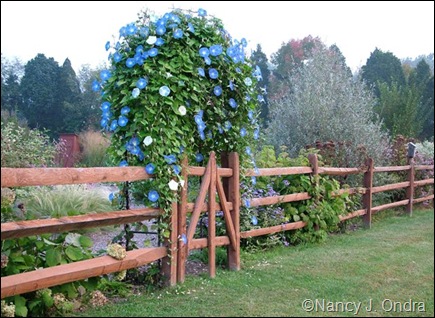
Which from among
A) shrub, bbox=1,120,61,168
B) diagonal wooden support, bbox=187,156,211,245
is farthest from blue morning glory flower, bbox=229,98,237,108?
shrub, bbox=1,120,61,168

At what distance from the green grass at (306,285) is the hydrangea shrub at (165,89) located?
96cm

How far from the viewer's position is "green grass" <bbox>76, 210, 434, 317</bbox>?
384 centimetres

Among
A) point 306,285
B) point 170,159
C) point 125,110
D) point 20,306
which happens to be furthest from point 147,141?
point 306,285

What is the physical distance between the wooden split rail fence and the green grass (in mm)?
299

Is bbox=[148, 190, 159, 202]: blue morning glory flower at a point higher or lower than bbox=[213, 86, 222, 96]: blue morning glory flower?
lower

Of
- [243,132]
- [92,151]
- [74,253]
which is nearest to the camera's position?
[74,253]

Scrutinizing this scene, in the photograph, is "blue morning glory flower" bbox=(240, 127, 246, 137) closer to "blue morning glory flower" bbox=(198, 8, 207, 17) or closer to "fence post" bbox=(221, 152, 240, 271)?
"fence post" bbox=(221, 152, 240, 271)

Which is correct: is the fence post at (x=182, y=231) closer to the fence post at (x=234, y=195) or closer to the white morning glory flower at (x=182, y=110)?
the white morning glory flower at (x=182, y=110)

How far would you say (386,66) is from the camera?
30.4 meters

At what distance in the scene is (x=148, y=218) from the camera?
4.39 meters

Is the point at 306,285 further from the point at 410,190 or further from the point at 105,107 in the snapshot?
the point at 410,190

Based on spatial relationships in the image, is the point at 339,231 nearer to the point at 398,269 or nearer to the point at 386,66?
the point at 398,269

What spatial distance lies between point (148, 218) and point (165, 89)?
1.17 m

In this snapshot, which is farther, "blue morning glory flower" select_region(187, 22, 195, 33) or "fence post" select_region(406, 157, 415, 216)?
"fence post" select_region(406, 157, 415, 216)
